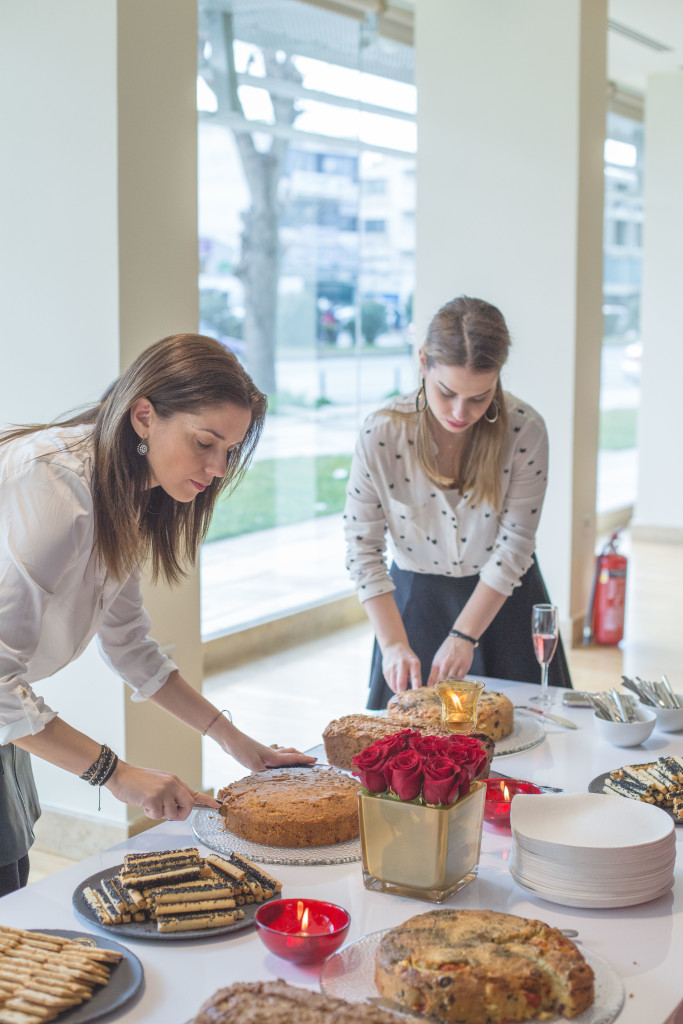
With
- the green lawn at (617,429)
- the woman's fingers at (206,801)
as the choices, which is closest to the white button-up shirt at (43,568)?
the woman's fingers at (206,801)

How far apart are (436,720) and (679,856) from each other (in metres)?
0.51

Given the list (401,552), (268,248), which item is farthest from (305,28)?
(401,552)

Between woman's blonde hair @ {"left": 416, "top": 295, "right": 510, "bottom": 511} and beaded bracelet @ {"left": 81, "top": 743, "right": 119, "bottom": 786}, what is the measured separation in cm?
116

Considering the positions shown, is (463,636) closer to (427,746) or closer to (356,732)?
(356,732)

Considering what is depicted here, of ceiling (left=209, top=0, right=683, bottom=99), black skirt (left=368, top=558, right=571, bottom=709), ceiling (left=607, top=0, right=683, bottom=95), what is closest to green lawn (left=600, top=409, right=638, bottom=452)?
ceiling (left=607, top=0, right=683, bottom=95)

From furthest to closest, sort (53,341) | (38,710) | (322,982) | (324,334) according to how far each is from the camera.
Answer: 1. (324,334)
2. (53,341)
3. (38,710)
4. (322,982)

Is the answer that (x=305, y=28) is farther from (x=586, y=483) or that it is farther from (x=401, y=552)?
(x=401, y=552)

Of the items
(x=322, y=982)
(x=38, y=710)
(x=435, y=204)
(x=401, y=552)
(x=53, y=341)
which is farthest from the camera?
(x=435, y=204)

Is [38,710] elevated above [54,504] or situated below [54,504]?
below

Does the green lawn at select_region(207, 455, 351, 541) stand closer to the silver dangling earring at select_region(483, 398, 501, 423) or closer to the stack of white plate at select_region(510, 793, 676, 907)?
the silver dangling earring at select_region(483, 398, 501, 423)

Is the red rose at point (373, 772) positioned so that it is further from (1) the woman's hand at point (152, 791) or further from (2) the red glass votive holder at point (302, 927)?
(1) the woman's hand at point (152, 791)

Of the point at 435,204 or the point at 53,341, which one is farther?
the point at 435,204

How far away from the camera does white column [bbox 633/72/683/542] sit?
850 centimetres

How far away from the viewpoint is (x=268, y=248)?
237 inches
